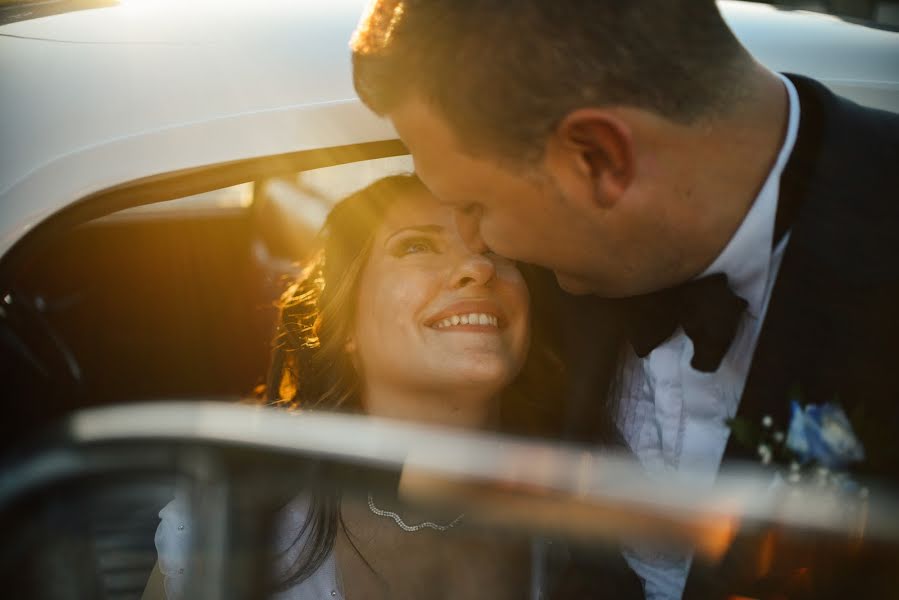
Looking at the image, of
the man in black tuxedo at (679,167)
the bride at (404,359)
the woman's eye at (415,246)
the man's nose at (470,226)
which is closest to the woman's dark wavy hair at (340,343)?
the bride at (404,359)

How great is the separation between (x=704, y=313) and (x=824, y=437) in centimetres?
34

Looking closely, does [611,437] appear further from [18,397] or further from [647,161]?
[18,397]

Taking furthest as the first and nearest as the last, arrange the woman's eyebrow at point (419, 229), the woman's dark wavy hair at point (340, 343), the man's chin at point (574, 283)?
the woman's dark wavy hair at point (340, 343) → the woman's eyebrow at point (419, 229) → the man's chin at point (574, 283)

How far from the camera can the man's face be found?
1.79 meters

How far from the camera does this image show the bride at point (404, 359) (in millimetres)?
2125

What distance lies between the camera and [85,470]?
3.05 feet

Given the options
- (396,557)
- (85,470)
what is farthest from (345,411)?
(85,470)

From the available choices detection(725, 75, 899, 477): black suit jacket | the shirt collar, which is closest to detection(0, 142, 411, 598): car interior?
the shirt collar

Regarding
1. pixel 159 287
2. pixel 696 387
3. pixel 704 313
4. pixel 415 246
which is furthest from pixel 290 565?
pixel 159 287

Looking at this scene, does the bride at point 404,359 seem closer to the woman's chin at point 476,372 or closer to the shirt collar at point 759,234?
the woman's chin at point 476,372

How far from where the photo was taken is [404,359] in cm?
218

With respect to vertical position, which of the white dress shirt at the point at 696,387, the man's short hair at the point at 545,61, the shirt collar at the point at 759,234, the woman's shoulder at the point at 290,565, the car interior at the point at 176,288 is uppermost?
the man's short hair at the point at 545,61

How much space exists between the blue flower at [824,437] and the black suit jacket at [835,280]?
0.05 m

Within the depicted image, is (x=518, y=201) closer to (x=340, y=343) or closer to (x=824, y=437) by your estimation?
(x=824, y=437)
